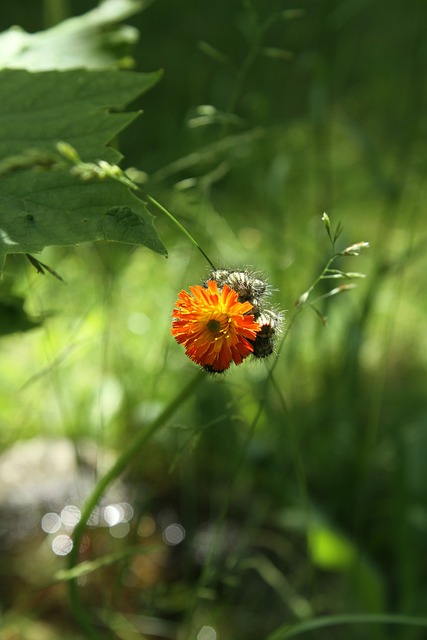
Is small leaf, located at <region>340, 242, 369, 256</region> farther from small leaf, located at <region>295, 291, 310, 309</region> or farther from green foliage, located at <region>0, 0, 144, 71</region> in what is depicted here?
green foliage, located at <region>0, 0, 144, 71</region>

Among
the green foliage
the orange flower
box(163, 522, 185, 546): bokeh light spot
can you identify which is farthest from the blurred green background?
the orange flower

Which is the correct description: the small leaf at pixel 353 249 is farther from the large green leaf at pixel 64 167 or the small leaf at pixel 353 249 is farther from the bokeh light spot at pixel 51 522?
the bokeh light spot at pixel 51 522

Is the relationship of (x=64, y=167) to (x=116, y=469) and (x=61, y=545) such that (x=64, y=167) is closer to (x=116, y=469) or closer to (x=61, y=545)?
(x=116, y=469)

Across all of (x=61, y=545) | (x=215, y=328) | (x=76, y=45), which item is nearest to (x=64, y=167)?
(x=215, y=328)

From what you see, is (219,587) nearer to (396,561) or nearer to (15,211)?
(396,561)

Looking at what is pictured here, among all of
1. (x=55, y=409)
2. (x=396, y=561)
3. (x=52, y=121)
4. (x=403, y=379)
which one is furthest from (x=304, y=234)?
(x=52, y=121)

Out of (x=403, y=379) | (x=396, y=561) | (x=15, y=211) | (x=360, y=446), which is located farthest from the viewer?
(x=403, y=379)
